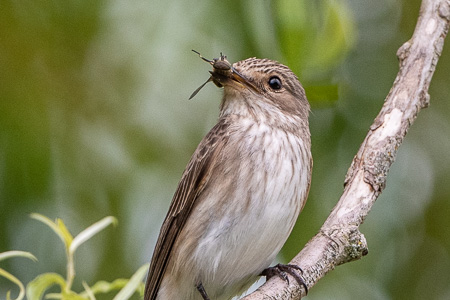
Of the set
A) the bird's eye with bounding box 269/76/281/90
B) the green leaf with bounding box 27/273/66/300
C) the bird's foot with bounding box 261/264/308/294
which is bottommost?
the green leaf with bounding box 27/273/66/300

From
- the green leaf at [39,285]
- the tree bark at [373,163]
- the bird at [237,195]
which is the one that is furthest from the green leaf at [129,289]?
the bird at [237,195]

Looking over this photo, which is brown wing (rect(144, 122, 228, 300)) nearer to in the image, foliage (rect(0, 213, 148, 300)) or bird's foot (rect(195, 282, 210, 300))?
bird's foot (rect(195, 282, 210, 300))

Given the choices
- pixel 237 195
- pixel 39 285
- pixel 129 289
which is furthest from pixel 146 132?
pixel 39 285

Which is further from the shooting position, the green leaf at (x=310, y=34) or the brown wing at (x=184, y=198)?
the brown wing at (x=184, y=198)

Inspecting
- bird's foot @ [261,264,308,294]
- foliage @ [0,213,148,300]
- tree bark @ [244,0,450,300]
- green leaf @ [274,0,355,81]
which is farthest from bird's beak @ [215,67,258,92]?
foliage @ [0,213,148,300]

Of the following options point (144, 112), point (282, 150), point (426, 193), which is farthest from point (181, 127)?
point (426, 193)

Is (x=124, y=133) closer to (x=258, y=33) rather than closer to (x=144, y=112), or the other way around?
(x=144, y=112)

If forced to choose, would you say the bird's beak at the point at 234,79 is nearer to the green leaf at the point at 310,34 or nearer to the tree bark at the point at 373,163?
the green leaf at the point at 310,34
